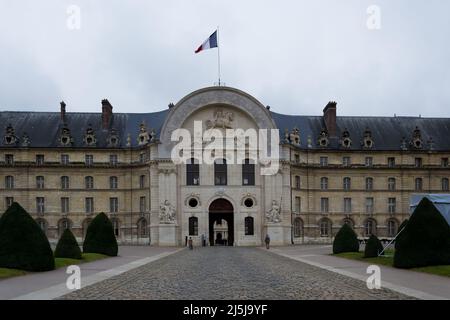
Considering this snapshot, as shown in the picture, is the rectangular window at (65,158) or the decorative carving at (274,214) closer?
the decorative carving at (274,214)

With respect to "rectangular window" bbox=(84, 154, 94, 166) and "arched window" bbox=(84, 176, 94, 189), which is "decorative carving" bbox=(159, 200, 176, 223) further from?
"rectangular window" bbox=(84, 154, 94, 166)

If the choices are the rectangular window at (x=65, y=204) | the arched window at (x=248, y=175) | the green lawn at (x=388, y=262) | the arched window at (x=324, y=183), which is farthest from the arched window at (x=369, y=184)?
the rectangular window at (x=65, y=204)

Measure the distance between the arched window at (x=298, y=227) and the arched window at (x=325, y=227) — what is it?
265cm

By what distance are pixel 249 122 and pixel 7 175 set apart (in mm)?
28634

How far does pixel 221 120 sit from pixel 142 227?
15699mm

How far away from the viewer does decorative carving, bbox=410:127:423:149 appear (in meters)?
65.0

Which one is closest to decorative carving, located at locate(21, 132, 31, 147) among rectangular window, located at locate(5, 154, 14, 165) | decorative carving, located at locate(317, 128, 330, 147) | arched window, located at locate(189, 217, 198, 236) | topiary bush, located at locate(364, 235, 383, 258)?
rectangular window, located at locate(5, 154, 14, 165)

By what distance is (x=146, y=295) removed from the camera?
55.3 ft

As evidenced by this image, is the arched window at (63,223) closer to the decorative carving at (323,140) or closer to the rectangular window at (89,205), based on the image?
the rectangular window at (89,205)

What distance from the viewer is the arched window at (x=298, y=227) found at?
6193 centimetres
